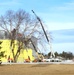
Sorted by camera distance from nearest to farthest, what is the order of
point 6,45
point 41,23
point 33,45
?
point 41,23 → point 33,45 → point 6,45

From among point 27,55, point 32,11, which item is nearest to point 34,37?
point 32,11

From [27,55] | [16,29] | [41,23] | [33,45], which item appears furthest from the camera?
[27,55]

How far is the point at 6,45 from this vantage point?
10275cm

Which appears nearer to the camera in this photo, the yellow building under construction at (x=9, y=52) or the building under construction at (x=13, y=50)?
the building under construction at (x=13, y=50)

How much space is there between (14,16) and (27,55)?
3123 cm

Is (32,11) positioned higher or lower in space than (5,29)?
higher

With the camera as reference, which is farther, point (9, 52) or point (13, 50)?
point (9, 52)

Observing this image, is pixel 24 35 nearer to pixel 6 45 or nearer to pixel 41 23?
pixel 41 23

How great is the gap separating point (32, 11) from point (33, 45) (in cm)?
986

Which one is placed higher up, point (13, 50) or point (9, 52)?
point (9, 52)

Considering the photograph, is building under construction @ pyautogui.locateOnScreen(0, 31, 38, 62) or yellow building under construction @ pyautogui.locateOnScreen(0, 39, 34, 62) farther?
yellow building under construction @ pyautogui.locateOnScreen(0, 39, 34, 62)

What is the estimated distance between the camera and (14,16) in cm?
8488

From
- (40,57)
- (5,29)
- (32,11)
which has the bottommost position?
(40,57)

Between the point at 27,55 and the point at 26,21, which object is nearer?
the point at 26,21
